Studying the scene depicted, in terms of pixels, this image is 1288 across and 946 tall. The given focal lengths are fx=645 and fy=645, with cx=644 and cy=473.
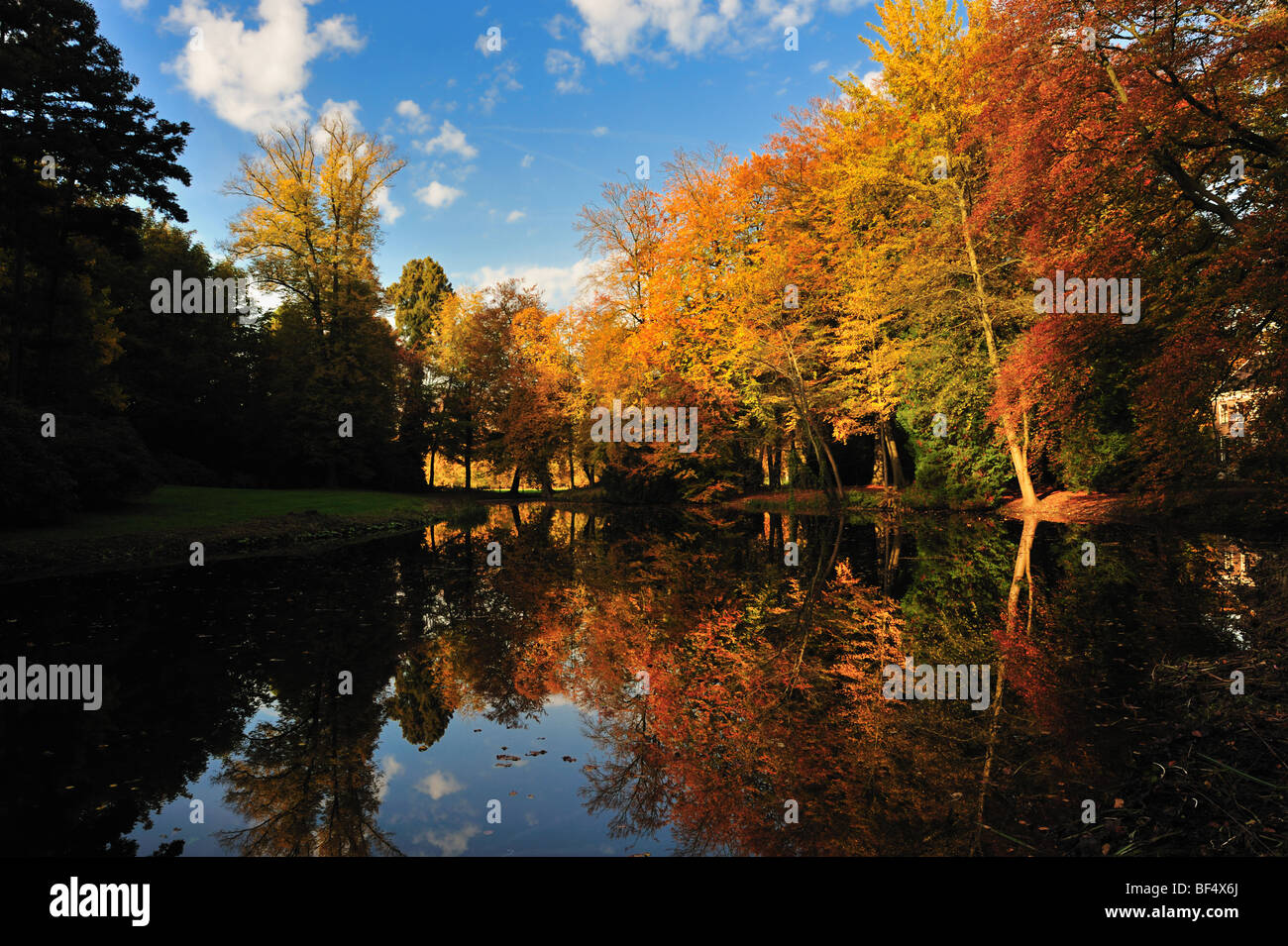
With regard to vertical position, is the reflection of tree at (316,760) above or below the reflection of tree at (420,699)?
above

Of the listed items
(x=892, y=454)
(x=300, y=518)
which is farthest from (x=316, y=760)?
(x=892, y=454)

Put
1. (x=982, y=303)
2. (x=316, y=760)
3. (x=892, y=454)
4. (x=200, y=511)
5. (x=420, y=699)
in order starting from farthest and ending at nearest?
1. (x=892, y=454)
2. (x=982, y=303)
3. (x=200, y=511)
4. (x=420, y=699)
5. (x=316, y=760)

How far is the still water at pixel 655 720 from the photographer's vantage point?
3688 millimetres

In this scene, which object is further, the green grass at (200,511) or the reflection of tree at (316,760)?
the green grass at (200,511)

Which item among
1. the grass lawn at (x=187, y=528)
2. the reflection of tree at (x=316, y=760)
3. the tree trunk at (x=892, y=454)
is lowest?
the reflection of tree at (x=316, y=760)

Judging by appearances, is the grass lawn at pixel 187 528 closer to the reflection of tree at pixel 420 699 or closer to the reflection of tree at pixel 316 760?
the reflection of tree at pixel 316 760

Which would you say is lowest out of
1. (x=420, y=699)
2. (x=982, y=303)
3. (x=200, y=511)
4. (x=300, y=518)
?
(x=420, y=699)

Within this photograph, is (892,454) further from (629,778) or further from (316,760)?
(316,760)

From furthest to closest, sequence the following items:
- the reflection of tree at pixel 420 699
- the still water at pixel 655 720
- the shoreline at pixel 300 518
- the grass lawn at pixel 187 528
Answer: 1. the grass lawn at pixel 187 528
2. the shoreline at pixel 300 518
3. the reflection of tree at pixel 420 699
4. the still water at pixel 655 720

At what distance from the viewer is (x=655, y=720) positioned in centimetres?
538

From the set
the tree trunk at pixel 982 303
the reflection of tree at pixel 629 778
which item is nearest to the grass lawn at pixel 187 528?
the reflection of tree at pixel 629 778

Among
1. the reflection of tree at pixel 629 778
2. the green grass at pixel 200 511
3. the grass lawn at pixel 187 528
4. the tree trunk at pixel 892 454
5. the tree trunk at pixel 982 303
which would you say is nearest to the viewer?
the reflection of tree at pixel 629 778

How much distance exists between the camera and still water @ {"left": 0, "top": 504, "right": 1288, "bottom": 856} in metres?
3.69
